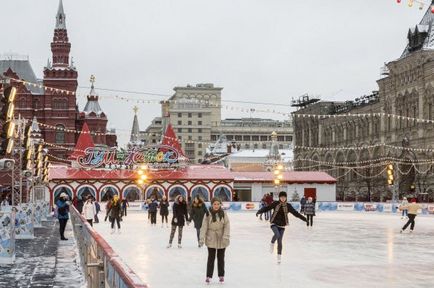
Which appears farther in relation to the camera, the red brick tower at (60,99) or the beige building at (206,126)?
the beige building at (206,126)

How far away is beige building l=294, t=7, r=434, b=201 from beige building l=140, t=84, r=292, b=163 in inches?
3151

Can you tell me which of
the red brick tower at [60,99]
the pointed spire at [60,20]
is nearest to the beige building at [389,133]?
the red brick tower at [60,99]

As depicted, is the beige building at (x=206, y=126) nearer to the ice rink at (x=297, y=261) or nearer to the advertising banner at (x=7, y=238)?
the ice rink at (x=297, y=261)

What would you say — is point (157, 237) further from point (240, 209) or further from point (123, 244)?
point (240, 209)

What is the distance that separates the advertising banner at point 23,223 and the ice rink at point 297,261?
117 inches

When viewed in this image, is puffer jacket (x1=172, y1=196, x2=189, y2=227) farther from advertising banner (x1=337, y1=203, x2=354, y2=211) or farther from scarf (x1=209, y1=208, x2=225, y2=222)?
advertising banner (x1=337, y1=203, x2=354, y2=211)

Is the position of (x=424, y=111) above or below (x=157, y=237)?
above

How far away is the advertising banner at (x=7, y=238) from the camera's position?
16844 millimetres

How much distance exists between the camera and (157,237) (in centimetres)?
2636

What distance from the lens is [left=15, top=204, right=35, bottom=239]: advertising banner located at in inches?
989

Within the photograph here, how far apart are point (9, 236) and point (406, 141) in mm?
51104

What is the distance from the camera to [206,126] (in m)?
179

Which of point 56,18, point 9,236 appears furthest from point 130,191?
point 9,236

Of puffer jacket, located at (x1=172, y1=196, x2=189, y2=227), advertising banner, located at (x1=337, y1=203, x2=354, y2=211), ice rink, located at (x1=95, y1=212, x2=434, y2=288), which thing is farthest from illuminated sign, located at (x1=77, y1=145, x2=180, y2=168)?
puffer jacket, located at (x1=172, y1=196, x2=189, y2=227)
